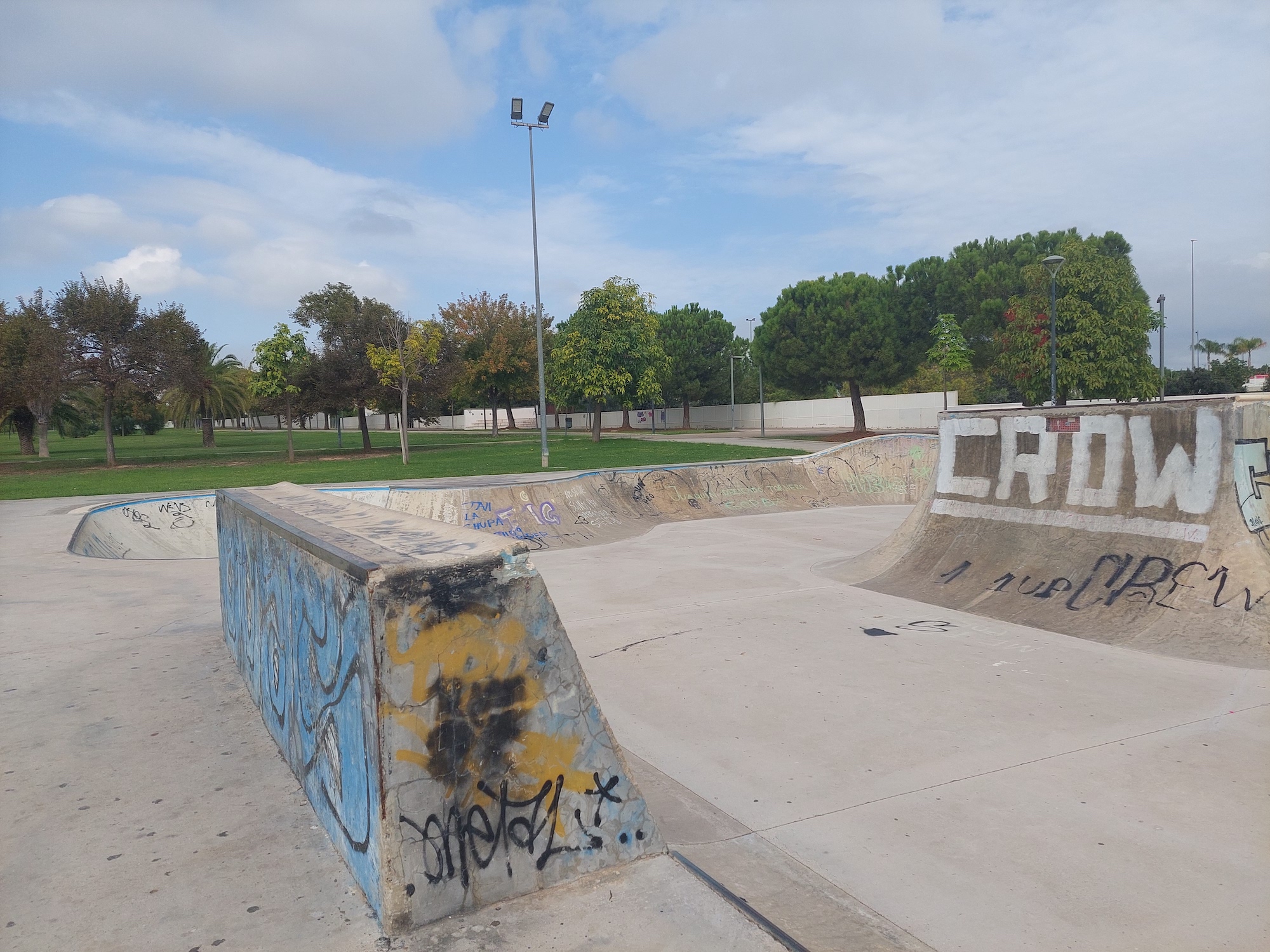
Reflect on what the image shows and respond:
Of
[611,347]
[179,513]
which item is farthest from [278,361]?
[179,513]

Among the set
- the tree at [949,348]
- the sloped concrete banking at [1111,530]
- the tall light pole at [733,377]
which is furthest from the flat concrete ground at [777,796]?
the tall light pole at [733,377]

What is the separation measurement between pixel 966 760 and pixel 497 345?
4508 centimetres

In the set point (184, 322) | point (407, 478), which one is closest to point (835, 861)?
point (407, 478)

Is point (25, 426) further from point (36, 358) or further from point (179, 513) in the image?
point (179, 513)

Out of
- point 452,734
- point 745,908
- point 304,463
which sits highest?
point 452,734

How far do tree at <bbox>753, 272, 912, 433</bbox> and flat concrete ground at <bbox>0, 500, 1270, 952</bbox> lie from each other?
34286 mm

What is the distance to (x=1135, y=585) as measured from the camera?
7.00 metres

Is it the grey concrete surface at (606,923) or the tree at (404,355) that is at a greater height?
the tree at (404,355)

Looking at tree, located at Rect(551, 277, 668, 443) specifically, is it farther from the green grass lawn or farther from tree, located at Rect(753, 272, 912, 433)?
tree, located at Rect(753, 272, 912, 433)

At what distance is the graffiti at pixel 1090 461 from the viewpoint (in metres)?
6.99

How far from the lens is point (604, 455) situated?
1204 inches

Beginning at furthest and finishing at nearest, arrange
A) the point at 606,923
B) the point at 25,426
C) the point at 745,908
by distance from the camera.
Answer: the point at 25,426
the point at 745,908
the point at 606,923

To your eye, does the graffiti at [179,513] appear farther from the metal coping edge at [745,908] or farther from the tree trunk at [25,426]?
the tree trunk at [25,426]

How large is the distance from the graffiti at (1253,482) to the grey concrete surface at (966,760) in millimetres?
1553
